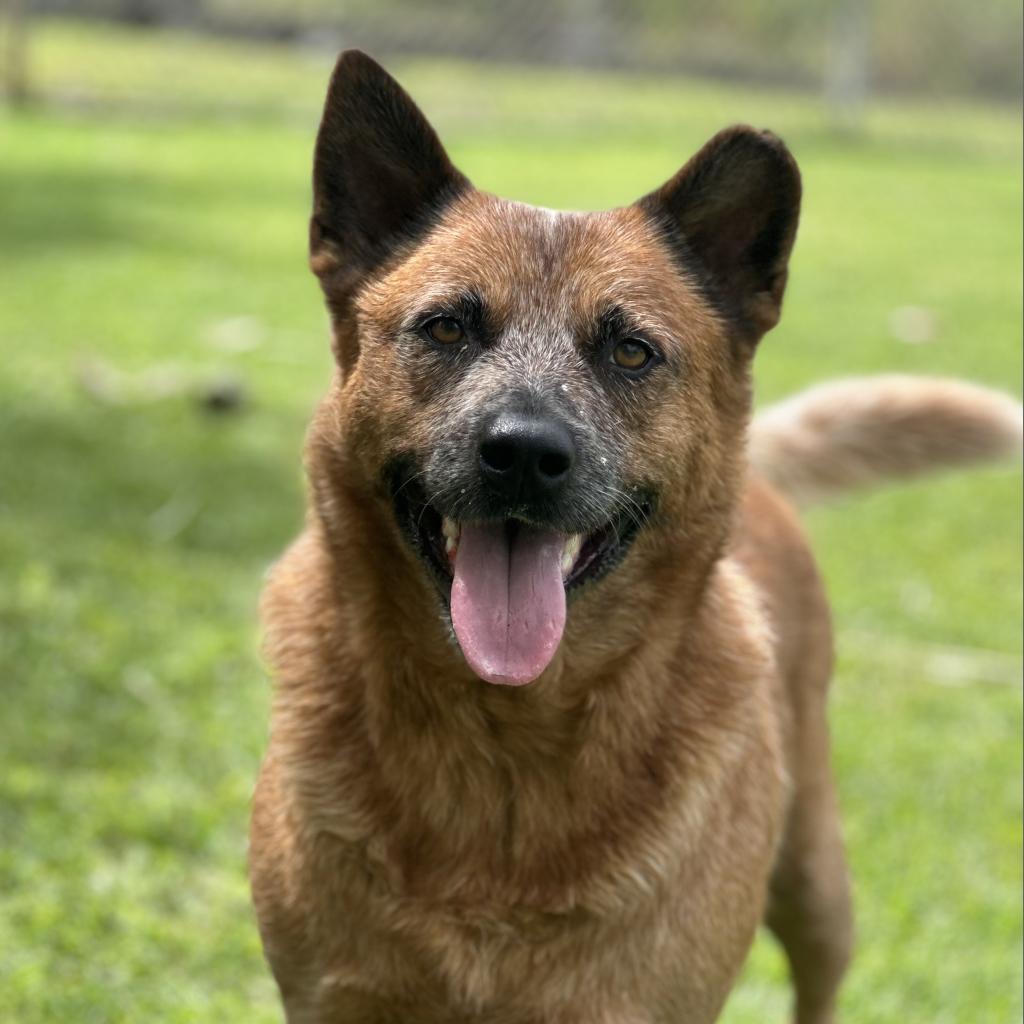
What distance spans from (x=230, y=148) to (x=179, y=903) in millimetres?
14868

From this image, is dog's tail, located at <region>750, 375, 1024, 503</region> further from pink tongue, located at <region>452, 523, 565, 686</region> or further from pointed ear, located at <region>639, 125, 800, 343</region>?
pink tongue, located at <region>452, 523, 565, 686</region>

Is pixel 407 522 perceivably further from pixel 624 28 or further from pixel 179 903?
pixel 624 28

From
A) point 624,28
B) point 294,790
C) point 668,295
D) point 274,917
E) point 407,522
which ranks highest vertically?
point 668,295

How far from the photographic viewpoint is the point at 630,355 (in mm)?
3137

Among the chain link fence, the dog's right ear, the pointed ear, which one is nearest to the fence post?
the chain link fence

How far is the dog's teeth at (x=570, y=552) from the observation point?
304 centimetres

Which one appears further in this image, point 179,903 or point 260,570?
point 260,570

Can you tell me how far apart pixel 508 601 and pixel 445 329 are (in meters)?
0.59

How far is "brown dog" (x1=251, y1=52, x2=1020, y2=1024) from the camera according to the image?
2941 mm

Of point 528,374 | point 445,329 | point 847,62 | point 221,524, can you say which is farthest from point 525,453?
point 847,62

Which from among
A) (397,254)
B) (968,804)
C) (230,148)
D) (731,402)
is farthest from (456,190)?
(230,148)

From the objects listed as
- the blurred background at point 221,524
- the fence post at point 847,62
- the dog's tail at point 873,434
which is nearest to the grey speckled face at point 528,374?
the dog's tail at point 873,434

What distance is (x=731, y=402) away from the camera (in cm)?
331

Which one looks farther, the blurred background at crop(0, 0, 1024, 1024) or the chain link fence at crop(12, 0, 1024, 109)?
the chain link fence at crop(12, 0, 1024, 109)
